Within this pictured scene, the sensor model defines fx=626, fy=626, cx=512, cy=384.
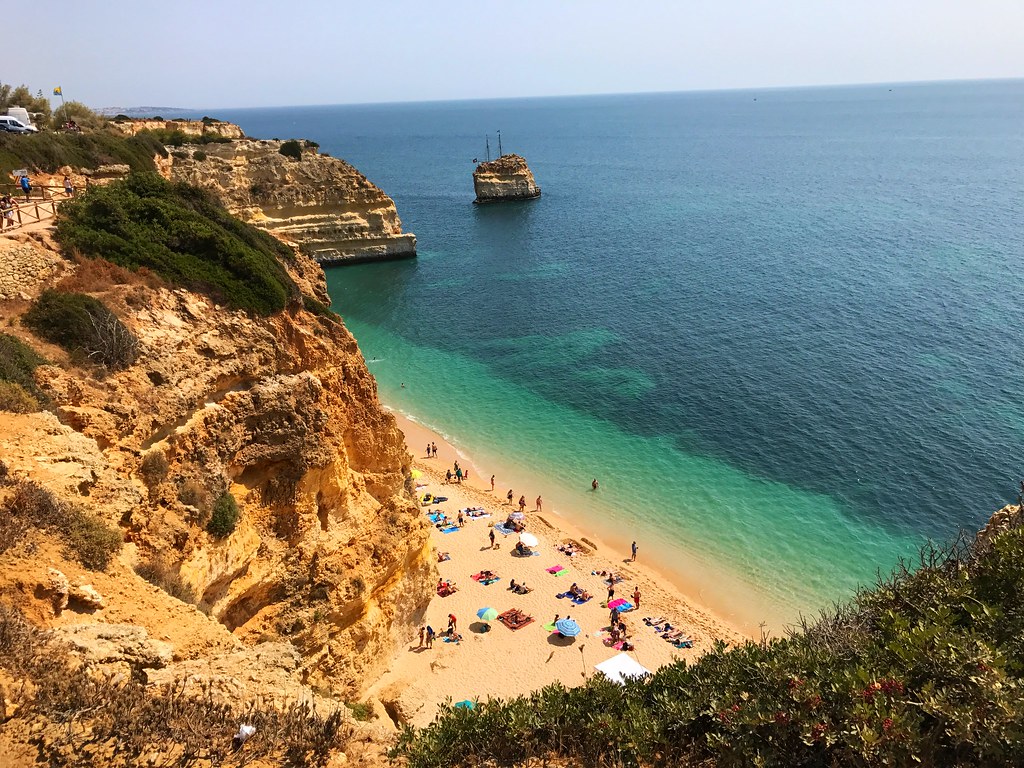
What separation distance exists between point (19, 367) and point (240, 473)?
4.40 meters

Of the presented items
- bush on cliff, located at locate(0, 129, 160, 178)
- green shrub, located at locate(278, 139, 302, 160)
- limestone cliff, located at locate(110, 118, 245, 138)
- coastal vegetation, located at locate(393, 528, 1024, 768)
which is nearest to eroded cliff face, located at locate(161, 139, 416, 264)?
green shrub, located at locate(278, 139, 302, 160)

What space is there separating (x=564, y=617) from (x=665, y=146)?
576ft

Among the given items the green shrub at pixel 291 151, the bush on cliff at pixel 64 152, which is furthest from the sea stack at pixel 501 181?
the bush on cliff at pixel 64 152

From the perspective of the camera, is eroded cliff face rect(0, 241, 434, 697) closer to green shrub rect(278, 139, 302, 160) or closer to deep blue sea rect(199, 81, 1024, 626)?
deep blue sea rect(199, 81, 1024, 626)

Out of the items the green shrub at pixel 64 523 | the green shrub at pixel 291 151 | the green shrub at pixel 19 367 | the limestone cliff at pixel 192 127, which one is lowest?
the green shrub at pixel 64 523

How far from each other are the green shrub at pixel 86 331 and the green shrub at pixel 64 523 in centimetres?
384

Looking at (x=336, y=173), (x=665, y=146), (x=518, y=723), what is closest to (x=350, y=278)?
(x=336, y=173)

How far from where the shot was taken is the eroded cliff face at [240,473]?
402 inches

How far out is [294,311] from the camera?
16375 mm

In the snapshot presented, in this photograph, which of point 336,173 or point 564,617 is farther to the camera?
point 336,173

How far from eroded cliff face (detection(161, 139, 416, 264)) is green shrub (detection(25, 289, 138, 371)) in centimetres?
4564

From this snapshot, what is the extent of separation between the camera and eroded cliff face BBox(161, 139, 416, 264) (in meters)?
58.0

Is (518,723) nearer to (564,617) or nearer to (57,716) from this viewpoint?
(57,716)

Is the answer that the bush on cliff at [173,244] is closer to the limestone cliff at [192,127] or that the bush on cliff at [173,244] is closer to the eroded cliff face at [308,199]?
the eroded cliff face at [308,199]
